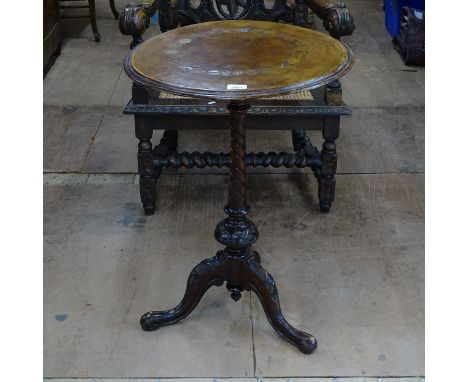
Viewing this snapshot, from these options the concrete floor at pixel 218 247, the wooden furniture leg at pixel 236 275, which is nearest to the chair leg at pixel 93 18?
the concrete floor at pixel 218 247

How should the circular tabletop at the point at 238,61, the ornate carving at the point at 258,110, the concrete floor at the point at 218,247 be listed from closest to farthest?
→ the circular tabletop at the point at 238,61, the concrete floor at the point at 218,247, the ornate carving at the point at 258,110

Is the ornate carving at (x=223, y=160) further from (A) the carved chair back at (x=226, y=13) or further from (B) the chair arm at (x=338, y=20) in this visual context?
(A) the carved chair back at (x=226, y=13)

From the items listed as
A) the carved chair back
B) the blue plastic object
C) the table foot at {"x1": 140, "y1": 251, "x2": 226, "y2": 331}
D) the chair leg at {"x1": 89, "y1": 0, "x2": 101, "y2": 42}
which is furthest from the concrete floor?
the chair leg at {"x1": 89, "y1": 0, "x2": 101, "y2": 42}

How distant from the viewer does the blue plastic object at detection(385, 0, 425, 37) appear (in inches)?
185

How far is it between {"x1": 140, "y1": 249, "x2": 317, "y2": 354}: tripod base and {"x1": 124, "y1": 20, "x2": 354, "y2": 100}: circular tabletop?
66 cm

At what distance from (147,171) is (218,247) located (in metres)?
0.47

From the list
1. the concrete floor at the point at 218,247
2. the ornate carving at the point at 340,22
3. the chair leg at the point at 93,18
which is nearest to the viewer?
the concrete floor at the point at 218,247

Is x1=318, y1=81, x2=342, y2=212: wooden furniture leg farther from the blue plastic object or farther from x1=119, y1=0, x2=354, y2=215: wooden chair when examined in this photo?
the blue plastic object

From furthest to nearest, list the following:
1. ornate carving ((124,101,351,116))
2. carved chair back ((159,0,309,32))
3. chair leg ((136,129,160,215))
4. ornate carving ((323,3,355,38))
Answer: carved chair back ((159,0,309,32))
chair leg ((136,129,160,215))
ornate carving ((124,101,351,116))
ornate carving ((323,3,355,38))

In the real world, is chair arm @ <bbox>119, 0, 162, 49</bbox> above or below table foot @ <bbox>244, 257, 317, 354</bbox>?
above

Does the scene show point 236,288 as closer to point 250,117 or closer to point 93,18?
point 250,117

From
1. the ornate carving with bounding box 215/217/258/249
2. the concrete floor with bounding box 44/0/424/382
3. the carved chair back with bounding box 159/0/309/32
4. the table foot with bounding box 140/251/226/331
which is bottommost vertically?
the concrete floor with bounding box 44/0/424/382

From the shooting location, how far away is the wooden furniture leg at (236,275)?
2107mm

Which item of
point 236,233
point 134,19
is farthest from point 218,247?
point 134,19
